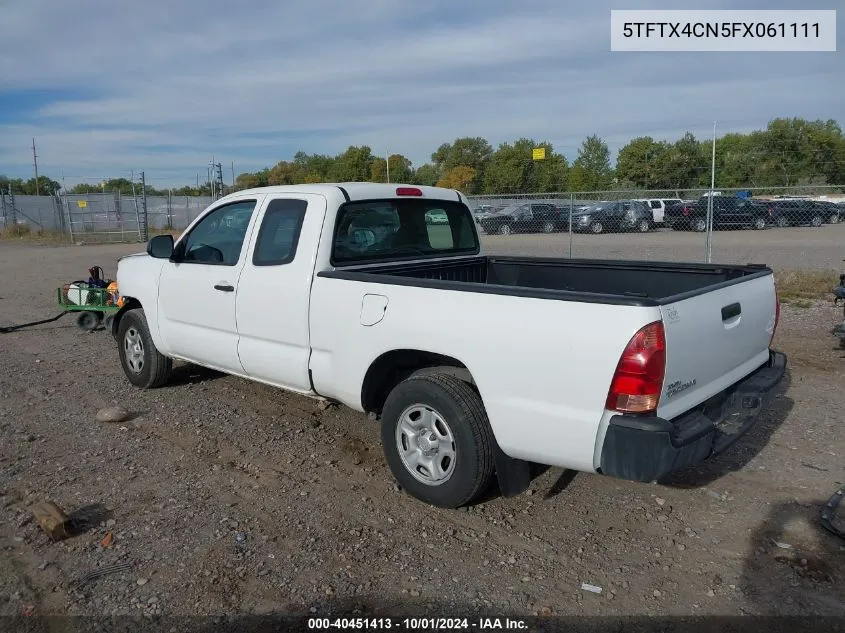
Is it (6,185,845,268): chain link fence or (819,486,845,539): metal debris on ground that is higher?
(6,185,845,268): chain link fence

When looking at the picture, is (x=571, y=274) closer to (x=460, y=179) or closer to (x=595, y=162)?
(x=460, y=179)

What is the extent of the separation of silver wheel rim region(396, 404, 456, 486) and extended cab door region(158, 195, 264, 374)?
5.74 feet

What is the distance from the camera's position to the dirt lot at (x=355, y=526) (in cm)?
323

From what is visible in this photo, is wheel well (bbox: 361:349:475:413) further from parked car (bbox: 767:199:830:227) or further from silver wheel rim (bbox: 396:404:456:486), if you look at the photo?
parked car (bbox: 767:199:830:227)

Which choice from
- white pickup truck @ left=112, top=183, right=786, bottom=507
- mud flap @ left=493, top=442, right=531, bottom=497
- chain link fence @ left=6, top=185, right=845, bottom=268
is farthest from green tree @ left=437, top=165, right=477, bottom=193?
mud flap @ left=493, top=442, right=531, bottom=497

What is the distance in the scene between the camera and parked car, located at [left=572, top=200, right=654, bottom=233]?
2381cm

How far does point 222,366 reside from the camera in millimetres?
5473

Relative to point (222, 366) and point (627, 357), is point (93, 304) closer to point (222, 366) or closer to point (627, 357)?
point (222, 366)

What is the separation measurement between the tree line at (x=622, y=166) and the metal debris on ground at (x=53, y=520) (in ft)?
123

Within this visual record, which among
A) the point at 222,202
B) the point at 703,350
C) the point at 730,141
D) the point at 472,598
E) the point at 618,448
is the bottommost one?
the point at 472,598

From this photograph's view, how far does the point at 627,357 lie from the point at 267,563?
204 cm

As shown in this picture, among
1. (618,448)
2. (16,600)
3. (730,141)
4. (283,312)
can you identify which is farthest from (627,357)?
(730,141)

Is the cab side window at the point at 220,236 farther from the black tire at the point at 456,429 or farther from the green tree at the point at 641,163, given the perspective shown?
the green tree at the point at 641,163

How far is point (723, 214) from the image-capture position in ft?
81.8
